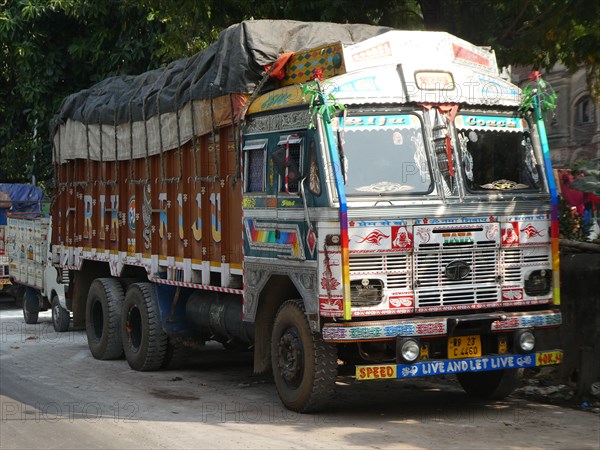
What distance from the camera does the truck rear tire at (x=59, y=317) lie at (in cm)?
1678

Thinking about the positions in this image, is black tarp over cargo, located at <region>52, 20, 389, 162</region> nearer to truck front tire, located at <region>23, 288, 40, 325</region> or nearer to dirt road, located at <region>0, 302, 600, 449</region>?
dirt road, located at <region>0, 302, 600, 449</region>

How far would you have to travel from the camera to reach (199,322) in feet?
38.0

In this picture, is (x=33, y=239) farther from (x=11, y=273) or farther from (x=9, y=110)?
(x=9, y=110)

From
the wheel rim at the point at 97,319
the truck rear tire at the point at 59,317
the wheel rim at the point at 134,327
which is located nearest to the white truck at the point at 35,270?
the truck rear tire at the point at 59,317

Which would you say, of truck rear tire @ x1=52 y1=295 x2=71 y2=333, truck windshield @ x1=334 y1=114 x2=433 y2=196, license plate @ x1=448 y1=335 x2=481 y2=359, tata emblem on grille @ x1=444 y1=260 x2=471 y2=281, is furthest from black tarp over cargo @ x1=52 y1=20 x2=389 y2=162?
license plate @ x1=448 y1=335 x2=481 y2=359

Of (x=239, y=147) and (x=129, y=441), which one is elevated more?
(x=239, y=147)

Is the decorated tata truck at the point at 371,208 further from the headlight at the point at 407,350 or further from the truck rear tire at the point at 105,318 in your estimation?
the truck rear tire at the point at 105,318

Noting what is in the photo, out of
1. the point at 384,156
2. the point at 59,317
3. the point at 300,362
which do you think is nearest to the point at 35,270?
the point at 59,317

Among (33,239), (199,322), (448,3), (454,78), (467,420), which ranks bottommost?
(467,420)

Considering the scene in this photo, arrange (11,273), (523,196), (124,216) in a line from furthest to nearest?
1. (11,273)
2. (124,216)
3. (523,196)

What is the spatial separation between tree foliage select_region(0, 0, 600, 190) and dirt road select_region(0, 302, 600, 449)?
4843 mm

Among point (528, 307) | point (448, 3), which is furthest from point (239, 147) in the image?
point (448, 3)

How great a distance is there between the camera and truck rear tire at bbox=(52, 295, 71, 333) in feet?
55.1

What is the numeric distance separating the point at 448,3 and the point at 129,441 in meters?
8.10
